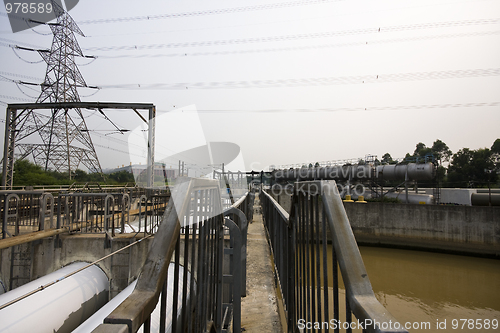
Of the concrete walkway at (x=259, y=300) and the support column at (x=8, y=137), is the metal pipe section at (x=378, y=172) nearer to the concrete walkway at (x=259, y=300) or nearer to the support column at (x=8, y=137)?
the concrete walkway at (x=259, y=300)

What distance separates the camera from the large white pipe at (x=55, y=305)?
3461 millimetres

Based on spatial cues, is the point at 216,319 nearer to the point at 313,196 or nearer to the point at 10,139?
the point at 313,196

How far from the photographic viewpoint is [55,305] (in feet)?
13.0

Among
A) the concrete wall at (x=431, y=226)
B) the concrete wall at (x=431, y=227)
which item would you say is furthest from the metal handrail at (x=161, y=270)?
the concrete wall at (x=431, y=227)

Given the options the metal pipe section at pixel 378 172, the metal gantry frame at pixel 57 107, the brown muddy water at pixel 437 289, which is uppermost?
the metal gantry frame at pixel 57 107

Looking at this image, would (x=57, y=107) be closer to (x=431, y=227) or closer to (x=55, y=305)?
(x=55, y=305)

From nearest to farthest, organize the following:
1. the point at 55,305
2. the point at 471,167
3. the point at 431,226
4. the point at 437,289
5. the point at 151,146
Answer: the point at 55,305, the point at 437,289, the point at 151,146, the point at 431,226, the point at 471,167

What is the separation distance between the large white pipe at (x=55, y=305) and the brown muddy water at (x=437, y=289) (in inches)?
244

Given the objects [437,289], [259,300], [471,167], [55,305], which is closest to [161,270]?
[259,300]

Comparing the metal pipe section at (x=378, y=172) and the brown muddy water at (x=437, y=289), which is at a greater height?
the metal pipe section at (x=378, y=172)

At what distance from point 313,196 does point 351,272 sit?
0.67 m

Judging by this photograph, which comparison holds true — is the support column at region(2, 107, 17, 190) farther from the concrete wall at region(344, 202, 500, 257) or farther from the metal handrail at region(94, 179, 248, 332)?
the concrete wall at region(344, 202, 500, 257)

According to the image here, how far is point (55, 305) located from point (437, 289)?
13.3 metres

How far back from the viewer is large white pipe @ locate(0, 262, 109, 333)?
136 inches
